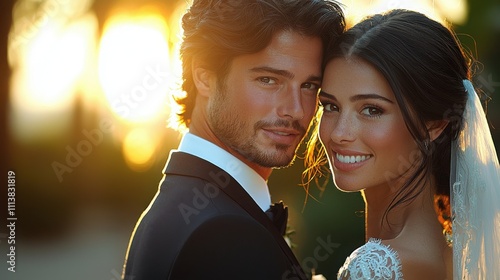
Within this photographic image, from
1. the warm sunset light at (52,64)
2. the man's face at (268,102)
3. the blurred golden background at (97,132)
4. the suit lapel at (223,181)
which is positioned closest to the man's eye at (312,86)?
the man's face at (268,102)

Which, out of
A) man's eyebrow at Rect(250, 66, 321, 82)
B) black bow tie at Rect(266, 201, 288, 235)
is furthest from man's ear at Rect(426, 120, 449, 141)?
black bow tie at Rect(266, 201, 288, 235)

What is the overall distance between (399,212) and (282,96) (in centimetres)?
81

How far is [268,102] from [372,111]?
508mm

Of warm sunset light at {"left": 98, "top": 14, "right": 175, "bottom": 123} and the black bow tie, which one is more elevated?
warm sunset light at {"left": 98, "top": 14, "right": 175, "bottom": 123}

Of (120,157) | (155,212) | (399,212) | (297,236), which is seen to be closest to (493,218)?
(399,212)

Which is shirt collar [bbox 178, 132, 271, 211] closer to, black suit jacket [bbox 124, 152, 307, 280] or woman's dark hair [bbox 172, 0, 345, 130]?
black suit jacket [bbox 124, 152, 307, 280]

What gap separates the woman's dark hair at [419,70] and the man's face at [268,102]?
22 centimetres

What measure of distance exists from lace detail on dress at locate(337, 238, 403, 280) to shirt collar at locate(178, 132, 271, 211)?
475mm

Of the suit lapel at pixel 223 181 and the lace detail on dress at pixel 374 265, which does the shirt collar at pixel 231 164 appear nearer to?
the suit lapel at pixel 223 181

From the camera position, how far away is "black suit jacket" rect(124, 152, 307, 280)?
263 cm

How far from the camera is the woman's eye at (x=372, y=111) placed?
331 cm

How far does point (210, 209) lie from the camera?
272cm

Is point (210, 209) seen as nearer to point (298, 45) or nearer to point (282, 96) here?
point (282, 96)
